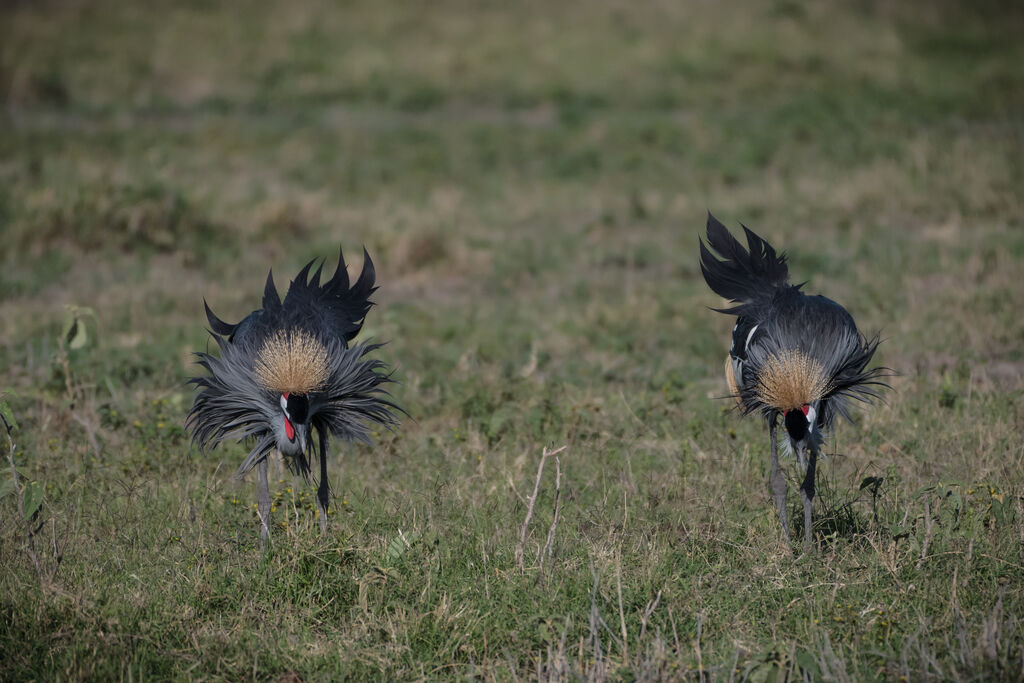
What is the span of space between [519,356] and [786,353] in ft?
11.6

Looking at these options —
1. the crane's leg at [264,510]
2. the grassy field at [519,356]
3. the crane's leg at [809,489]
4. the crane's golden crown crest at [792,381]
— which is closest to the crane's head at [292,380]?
the crane's leg at [264,510]

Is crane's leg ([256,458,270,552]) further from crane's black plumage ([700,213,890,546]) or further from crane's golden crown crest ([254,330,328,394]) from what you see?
crane's black plumage ([700,213,890,546])

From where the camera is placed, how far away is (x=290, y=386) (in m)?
4.89

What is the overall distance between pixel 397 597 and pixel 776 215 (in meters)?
8.89

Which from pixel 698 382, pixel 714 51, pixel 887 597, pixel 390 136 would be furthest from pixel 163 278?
pixel 714 51

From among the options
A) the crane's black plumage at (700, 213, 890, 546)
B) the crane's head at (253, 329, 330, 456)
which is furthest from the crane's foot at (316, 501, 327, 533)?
the crane's black plumage at (700, 213, 890, 546)

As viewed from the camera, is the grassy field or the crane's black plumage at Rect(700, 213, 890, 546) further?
the crane's black plumage at Rect(700, 213, 890, 546)

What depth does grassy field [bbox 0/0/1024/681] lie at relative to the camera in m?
4.30

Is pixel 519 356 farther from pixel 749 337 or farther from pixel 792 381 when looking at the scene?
pixel 792 381

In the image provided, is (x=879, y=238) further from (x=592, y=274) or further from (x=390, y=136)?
(x=390, y=136)

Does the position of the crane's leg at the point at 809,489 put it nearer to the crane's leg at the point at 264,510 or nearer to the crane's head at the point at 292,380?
the crane's head at the point at 292,380

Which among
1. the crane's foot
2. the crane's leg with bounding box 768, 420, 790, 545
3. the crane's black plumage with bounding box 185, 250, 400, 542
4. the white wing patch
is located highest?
the white wing patch

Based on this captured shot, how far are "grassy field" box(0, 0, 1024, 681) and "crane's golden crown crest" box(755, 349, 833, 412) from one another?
0.67m

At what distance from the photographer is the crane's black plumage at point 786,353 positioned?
485cm
